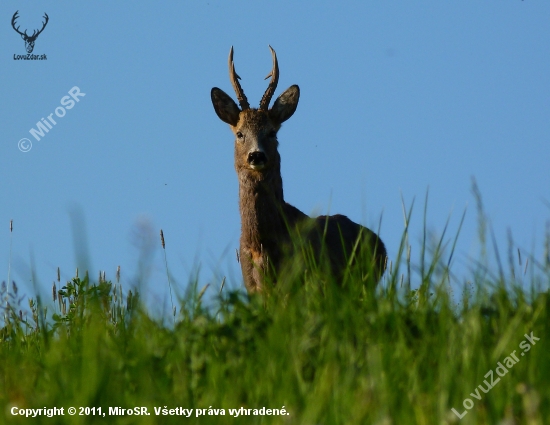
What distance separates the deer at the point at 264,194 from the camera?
8336 mm

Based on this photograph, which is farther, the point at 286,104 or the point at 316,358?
the point at 286,104

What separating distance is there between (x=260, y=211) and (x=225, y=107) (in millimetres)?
1584

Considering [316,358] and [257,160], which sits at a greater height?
[257,160]

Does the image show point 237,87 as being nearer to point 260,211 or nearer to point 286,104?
point 286,104

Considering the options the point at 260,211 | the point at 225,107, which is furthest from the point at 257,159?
the point at 225,107

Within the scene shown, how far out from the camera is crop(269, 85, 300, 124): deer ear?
32.1 ft

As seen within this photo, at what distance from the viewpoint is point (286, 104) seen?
389 inches

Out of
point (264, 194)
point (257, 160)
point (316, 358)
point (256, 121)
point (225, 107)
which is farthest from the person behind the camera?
point (225, 107)

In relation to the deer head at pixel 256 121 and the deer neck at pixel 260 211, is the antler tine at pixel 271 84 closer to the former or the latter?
the deer head at pixel 256 121

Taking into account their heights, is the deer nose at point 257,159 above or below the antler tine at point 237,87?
below

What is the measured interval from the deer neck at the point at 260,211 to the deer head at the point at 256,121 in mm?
67

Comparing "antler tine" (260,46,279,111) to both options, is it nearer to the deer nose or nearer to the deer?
the deer

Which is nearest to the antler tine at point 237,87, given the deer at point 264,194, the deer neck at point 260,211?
the deer at point 264,194

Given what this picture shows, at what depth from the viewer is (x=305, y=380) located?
12.2 ft
